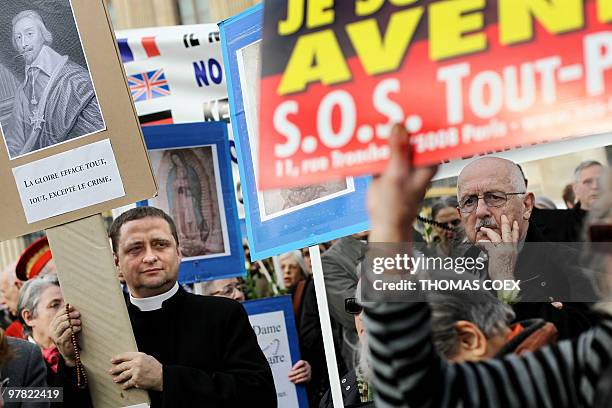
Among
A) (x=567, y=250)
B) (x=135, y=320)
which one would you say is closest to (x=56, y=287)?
(x=135, y=320)

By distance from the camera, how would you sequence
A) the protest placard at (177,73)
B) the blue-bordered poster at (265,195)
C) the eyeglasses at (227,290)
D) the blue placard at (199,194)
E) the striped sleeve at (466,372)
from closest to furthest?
the striped sleeve at (466,372), the blue-bordered poster at (265,195), the blue placard at (199,194), the eyeglasses at (227,290), the protest placard at (177,73)

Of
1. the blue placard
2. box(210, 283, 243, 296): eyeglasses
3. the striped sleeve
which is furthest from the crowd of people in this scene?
box(210, 283, 243, 296): eyeglasses

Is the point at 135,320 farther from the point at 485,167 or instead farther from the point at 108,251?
the point at 485,167

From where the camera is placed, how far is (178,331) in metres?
4.02

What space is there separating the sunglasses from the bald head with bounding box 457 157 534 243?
48 centimetres

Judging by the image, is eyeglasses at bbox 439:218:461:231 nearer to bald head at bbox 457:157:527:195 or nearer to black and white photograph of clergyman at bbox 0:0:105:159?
bald head at bbox 457:157:527:195

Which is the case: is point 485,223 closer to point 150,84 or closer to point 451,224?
point 451,224

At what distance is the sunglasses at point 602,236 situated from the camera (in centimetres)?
228

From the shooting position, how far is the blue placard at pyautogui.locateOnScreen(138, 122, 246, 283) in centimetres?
552

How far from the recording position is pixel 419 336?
89.6 inches

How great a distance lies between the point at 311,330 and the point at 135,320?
180cm

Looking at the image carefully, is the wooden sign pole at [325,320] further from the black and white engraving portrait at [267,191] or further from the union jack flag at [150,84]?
the union jack flag at [150,84]

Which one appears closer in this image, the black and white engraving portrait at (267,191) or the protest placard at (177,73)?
the black and white engraving portrait at (267,191)

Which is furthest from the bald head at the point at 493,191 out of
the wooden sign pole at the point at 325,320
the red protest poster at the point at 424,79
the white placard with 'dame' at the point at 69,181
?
the white placard with 'dame' at the point at 69,181
